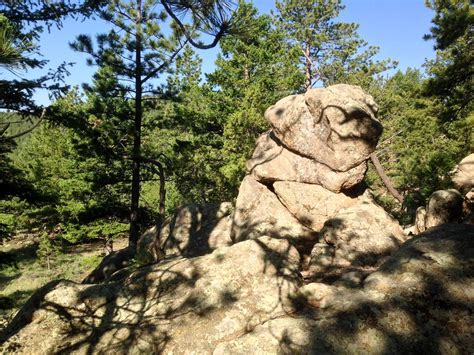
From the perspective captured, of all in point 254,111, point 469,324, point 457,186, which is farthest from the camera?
point 254,111

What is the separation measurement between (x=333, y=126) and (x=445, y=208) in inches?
181

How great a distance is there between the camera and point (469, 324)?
457 centimetres

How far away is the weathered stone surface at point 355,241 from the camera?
9.14 metres

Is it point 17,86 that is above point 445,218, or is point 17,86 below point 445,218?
above

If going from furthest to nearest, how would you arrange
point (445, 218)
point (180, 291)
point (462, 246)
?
point (445, 218), point (180, 291), point (462, 246)

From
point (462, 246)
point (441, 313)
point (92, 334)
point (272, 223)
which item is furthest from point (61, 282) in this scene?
point (272, 223)

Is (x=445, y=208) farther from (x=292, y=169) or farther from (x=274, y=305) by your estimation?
(x=274, y=305)

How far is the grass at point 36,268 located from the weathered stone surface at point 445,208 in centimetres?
2175

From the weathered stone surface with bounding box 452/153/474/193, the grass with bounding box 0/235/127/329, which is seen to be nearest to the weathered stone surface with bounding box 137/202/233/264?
the weathered stone surface with bounding box 452/153/474/193

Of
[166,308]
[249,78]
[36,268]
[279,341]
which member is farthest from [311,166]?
[36,268]

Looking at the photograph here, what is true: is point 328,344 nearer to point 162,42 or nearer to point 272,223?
point 272,223

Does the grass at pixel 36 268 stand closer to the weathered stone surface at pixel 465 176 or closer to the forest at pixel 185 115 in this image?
the forest at pixel 185 115

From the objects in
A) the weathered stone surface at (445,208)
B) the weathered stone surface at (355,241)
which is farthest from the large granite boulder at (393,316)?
the weathered stone surface at (445,208)

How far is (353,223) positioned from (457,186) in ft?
25.6
